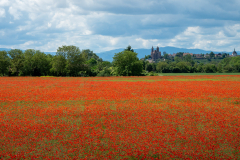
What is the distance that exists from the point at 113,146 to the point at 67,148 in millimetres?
2024

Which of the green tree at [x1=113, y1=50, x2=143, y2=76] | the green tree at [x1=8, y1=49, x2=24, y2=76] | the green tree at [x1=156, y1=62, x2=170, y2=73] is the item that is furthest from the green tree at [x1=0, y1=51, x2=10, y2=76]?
the green tree at [x1=156, y1=62, x2=170, y2=73]

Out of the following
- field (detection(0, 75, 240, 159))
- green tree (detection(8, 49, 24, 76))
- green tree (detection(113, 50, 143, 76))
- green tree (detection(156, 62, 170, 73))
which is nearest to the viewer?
field (detection(0, 75, 240, 159))

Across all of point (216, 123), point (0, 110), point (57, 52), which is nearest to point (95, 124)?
point (216, 123)

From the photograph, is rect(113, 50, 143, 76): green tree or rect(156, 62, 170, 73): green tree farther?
rect(156, 62, 170, 73): green tree

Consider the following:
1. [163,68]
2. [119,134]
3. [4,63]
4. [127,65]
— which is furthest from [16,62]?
[163,68]

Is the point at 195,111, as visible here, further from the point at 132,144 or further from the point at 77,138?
the point at 77,138

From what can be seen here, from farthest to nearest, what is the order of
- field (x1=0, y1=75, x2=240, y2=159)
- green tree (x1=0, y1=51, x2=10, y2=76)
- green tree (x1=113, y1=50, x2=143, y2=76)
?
green tree (x1=113, y1=50, x2=143, y2=76)
green tree (x1=0, y1=51, x2=10, y2=76)
field (x1=0, y1=75, x2=240, y2=159)

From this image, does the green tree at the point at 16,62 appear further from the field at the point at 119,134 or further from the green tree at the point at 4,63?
the field at the point at 119,134

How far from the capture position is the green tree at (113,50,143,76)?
262 ft

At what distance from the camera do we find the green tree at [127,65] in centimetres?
7975

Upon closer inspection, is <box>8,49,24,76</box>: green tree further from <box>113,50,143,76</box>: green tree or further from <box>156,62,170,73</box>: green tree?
<box>156,62,170,73</box>: green tree

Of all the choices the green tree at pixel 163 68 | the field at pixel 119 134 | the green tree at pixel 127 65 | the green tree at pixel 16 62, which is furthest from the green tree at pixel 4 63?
the green tree at pixel 163 68

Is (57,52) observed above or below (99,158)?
above

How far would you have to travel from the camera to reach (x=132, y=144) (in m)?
9.69
